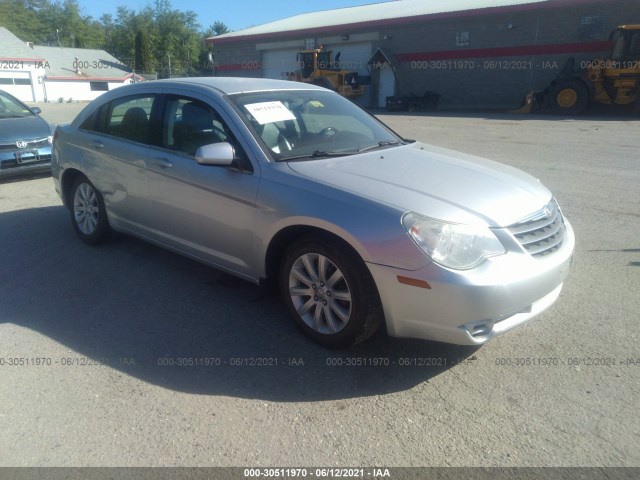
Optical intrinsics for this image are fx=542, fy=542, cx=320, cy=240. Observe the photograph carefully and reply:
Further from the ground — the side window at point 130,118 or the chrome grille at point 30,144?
the side window at point 130,118

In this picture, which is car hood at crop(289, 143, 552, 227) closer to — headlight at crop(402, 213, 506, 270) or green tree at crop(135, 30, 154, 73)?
headlight at crop(402, 213, 506, 270)

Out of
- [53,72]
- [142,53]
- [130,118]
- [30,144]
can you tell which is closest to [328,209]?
[130,118]

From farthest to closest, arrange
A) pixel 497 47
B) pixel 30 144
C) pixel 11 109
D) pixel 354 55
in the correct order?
pixel 354 55, pixel 497 47, pixel 11 109, pixel 30 144

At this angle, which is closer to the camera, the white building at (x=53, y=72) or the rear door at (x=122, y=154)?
the rear door at (x=122, y=154)

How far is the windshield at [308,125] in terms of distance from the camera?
3.98 metres

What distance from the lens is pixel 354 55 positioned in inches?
1266

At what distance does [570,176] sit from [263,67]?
3173 centimetres

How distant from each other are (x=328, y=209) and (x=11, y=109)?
8.55m

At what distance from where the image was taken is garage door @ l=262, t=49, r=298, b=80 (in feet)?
116

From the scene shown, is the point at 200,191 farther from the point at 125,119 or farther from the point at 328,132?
the point at 125,119

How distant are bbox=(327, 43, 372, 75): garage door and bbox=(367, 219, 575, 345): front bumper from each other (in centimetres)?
3022

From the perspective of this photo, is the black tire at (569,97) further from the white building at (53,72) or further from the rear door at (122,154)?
the white building at (53,72)

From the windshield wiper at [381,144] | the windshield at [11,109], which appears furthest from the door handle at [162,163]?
the windshield at [11,109]

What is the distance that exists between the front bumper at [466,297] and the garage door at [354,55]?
3022cm
